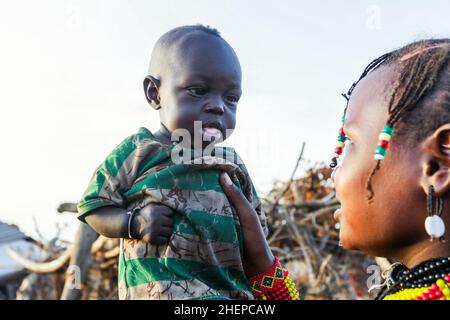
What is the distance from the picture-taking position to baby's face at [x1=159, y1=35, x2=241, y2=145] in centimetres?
229

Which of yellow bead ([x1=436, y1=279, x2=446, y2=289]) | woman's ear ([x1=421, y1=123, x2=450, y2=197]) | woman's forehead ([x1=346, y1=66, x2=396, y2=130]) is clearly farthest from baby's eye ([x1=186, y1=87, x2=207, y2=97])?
yellow bead ([x1=436, y1=279, x2=446, y2=289])

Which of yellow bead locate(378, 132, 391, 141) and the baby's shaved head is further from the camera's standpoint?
the baby's shaved head

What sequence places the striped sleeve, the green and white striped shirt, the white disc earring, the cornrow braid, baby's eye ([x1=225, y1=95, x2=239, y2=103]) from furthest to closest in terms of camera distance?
baby's eye ([x1=225, y1=95, x2=239, y2=103]) < the striped sleeve < the green and white striped shirt < the cornrow braid < the white disc earring

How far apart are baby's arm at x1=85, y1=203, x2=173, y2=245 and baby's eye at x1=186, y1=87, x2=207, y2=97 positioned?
0.47 m

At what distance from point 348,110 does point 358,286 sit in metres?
5.12

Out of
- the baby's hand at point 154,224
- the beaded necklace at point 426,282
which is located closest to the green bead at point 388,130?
the beaded necklace at point 426,282

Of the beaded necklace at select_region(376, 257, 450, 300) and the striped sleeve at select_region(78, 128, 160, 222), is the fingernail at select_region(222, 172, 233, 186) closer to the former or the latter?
the striped sleeve at select_region(78, 128, 160, 222)

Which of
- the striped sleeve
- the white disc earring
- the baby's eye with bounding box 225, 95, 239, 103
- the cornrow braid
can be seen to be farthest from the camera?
the baby's eye with bounding box 225, 95, 239, 103

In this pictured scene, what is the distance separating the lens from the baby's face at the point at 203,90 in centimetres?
229

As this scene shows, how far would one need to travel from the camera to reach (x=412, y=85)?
180 cm

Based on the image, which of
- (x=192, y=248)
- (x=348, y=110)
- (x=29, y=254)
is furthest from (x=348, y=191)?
(x=29, y=254)

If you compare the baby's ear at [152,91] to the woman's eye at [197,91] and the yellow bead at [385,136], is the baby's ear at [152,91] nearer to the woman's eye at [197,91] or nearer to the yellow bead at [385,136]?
the woman's eye at [197,91]

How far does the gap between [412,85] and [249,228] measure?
2.75 feet

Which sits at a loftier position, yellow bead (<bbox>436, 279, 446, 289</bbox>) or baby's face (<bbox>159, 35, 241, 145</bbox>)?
baby's face (<bbox>159, 35, 241, 145</bbox>)
